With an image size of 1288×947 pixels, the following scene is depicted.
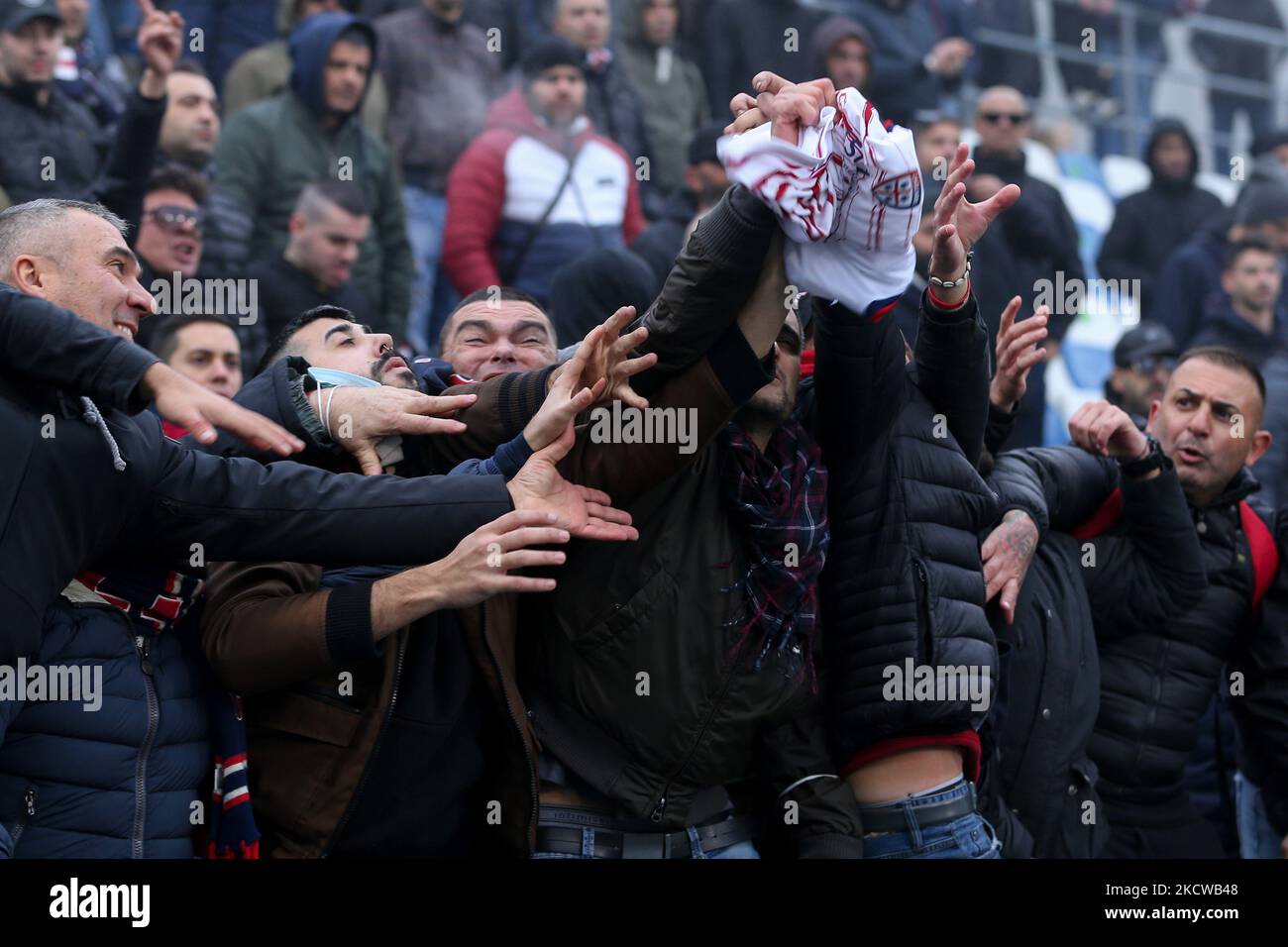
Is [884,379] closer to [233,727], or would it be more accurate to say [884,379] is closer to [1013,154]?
[233,727]

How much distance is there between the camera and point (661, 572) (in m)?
3.52

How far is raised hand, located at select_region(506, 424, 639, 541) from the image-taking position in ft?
11.0

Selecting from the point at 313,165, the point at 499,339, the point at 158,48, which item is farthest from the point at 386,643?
the point at 313,165

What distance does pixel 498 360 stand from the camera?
168 inches

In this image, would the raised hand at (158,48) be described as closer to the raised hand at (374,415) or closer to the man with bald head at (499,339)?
the man with bald head at (499,339)

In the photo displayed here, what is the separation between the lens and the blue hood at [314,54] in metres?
7.02

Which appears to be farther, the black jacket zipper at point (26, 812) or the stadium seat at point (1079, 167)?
the stadium seat at point (1079, 167)

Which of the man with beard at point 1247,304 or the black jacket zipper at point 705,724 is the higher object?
the man with beard at point 1247,304

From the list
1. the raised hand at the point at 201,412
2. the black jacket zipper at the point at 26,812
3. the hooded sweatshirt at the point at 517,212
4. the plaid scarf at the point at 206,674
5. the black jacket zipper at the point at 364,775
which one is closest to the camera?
the raised hand at the point at 201,412

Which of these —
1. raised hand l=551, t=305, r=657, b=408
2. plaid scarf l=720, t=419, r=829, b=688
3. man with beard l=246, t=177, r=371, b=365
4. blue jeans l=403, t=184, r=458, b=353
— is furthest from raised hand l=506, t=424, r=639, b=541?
blue jeans l=403, t=184, r=458, b=353

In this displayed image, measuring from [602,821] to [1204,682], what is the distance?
6.50 feet

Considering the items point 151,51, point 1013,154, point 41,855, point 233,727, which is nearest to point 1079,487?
point 233,727

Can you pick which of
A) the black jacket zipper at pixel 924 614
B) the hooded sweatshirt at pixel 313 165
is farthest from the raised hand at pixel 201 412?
the hooded sweatshirt at pixel 313 165

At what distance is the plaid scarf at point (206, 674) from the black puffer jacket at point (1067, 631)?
183 centimetres
